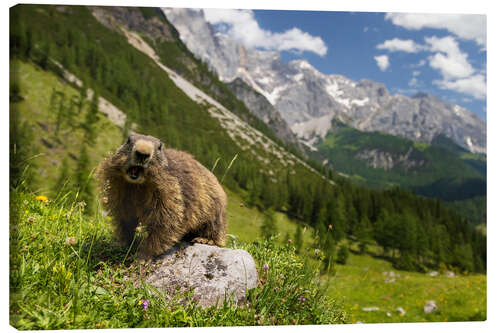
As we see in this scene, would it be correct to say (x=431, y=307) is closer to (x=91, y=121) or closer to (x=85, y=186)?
(x=85, y=186)

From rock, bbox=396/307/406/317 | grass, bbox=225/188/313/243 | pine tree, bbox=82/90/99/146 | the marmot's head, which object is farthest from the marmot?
pine tree, bbox=82/90/99/146

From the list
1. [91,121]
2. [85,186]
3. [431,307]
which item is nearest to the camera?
[85,186]

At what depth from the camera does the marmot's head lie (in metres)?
3.41

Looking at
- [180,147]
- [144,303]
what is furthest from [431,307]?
[180,147]

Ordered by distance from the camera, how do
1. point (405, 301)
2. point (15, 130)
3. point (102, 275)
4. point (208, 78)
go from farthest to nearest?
point (208, 78) < point (405, 301) < point (15, 130) < point (102, 275)

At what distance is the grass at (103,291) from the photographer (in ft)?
10.6

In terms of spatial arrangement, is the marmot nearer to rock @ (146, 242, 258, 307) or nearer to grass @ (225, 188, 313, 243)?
rock @ (146, 242, 258, 307)

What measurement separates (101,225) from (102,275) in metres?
1.70

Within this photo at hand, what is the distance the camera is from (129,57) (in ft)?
259

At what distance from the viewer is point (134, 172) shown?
3.59 m

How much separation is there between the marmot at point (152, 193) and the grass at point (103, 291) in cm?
43

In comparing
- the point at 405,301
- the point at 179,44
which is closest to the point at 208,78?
the point at 179,44

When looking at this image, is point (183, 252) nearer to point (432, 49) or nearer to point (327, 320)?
point (327, 320)

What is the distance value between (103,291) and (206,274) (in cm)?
119
